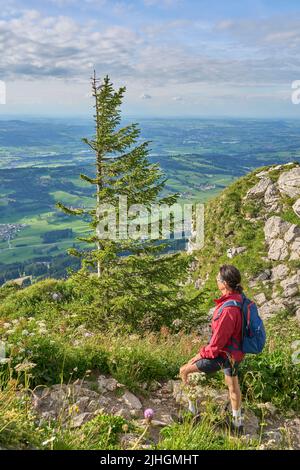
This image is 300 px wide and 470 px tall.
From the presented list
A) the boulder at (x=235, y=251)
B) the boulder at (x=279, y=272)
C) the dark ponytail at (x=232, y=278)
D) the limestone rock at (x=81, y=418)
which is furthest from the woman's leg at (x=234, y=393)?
the boulder at (x=235, y=251)

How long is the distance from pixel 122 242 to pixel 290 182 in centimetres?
1440

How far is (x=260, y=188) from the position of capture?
25.1 meters

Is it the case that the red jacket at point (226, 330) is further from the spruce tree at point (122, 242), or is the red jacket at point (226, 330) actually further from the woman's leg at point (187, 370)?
the spruce tree at point (122, 242)

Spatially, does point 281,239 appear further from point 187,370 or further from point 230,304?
point 230,304

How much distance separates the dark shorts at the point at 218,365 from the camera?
5750 mm

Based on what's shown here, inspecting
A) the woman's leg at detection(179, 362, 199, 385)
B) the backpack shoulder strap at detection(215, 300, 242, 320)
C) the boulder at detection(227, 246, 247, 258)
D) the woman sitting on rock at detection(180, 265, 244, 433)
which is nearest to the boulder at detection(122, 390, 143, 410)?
the woman's leg at detection(179, 362, 199, 385)

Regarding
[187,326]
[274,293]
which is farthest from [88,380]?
[274,293]

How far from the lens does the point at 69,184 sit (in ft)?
618

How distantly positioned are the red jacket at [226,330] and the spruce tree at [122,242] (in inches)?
303

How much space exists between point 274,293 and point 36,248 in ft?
337

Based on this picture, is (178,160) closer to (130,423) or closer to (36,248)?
(36,248)

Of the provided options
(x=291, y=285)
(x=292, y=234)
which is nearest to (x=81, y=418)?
(x=291, y=285)

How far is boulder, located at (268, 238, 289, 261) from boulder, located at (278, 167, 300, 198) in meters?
3.57
